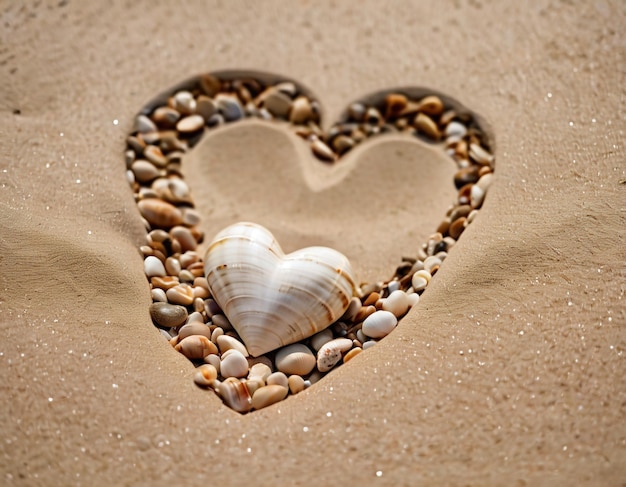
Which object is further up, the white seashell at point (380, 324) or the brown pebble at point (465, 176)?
the brown pebble at point (465, 176)

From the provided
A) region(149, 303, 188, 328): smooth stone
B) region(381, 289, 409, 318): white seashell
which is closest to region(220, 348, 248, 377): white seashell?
region(149, 303, 188, 328): smooth stone

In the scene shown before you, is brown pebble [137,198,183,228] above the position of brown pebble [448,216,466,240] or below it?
below

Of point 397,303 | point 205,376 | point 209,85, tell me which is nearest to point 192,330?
point 205,376

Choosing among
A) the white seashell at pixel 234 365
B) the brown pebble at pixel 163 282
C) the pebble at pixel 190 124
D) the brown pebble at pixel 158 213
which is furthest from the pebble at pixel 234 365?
the pebble at pixel 190 124

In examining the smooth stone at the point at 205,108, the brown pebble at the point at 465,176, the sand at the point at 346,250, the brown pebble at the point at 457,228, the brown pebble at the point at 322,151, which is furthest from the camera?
the smooth stone at the point at 205,108

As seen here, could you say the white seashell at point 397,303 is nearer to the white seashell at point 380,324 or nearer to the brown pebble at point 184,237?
the white seashell at point 380,324

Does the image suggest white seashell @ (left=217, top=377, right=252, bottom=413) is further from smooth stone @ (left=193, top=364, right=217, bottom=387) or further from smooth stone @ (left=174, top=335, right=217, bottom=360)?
smooth stone @ (left=174, top=335, right=217, bottom=360)

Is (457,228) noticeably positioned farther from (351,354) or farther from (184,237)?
(184,237)
